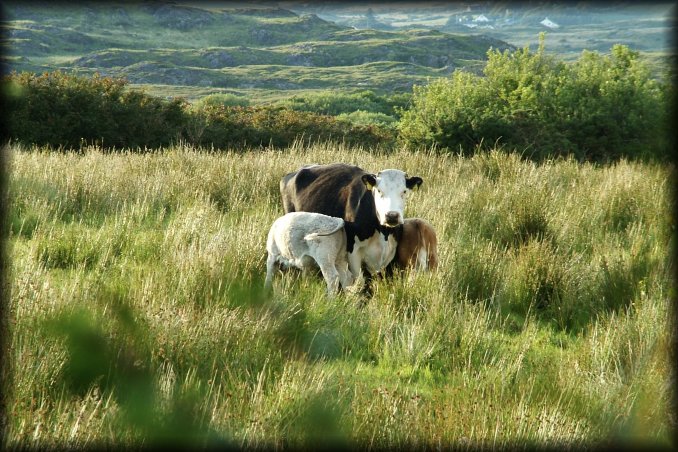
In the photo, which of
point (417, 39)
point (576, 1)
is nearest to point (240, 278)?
point (576, 1)

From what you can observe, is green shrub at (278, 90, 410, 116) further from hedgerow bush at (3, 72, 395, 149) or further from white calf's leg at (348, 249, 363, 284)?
white calf's leg at (348, 249, 363, 284)

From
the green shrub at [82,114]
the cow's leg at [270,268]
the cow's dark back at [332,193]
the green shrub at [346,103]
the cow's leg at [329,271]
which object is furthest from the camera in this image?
the green shrub at [346,103]

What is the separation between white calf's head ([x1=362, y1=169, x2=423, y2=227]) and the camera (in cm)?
562

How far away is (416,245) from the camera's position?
624 centimetres

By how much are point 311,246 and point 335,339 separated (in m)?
1.44

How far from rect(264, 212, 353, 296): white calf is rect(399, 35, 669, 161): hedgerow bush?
10.6 meters

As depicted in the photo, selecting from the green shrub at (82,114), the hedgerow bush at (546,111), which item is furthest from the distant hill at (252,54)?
the green shrub at (82,114)

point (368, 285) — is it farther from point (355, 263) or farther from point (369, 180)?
point (369, 180)

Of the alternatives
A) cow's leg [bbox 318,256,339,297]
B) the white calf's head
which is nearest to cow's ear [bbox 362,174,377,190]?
the white calf's head

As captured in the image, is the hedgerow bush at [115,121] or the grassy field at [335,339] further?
the hedgerow bush at [115,121]

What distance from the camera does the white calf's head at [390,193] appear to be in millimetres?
5617

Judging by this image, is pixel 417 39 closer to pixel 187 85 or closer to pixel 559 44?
pixel 559 44

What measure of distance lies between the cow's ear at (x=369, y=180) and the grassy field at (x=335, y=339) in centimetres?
94

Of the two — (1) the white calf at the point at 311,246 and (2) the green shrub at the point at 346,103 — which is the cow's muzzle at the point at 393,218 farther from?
(2) the green shrub at the point at 346,103
